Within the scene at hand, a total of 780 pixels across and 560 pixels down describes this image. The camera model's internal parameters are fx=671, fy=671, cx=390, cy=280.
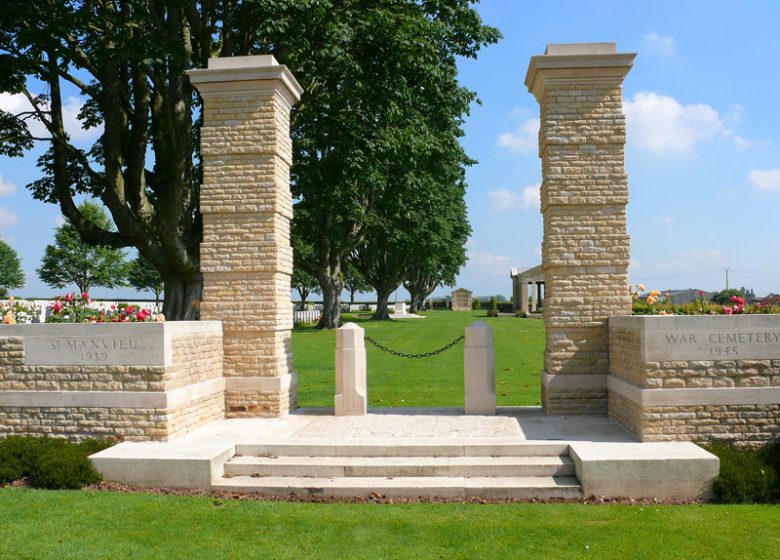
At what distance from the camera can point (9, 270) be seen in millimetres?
74188

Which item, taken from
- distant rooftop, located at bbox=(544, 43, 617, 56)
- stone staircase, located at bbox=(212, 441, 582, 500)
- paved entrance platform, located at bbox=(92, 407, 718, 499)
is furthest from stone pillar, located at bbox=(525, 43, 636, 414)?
stone staircase, located at bbox=(212, 441, 582, 500)

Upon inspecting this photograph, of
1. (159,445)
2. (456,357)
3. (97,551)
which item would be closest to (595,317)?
(159,445)

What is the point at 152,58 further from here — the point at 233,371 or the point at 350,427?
the point at 350,427

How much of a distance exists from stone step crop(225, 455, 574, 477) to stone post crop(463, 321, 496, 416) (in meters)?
2.54

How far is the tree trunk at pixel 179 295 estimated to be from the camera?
18688 mm

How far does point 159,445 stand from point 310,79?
39.3 feet

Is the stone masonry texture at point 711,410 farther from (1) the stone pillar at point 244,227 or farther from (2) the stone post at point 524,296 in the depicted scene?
(2) the stone post at point 524,296

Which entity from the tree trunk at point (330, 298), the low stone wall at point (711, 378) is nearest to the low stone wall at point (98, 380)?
the low stone wall at point (711, 378)

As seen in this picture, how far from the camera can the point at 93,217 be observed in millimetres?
53562

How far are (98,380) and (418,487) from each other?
4.86 metres

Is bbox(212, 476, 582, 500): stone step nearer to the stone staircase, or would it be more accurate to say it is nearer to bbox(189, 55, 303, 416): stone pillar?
the stone staircase

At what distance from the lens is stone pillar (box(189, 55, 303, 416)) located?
11242 millimetres

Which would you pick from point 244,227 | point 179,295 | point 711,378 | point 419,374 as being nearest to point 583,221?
point 711,378

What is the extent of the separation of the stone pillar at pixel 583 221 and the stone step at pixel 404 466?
261 cm
